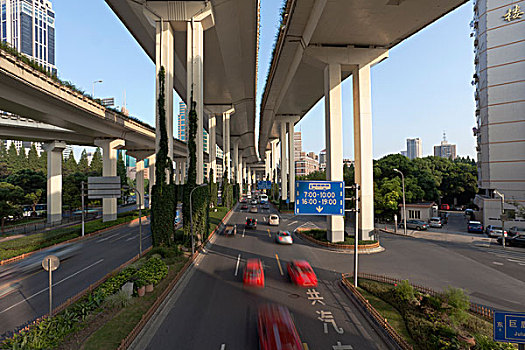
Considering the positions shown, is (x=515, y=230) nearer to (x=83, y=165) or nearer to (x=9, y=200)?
(x=9, y=200)

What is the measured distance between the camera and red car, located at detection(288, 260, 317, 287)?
650 inches

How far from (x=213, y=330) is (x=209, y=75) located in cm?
4263

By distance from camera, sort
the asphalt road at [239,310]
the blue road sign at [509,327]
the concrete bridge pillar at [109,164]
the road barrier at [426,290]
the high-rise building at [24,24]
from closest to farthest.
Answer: the blue road sign at [509,327] → the asphalt road at [239,310] → the road barrier at [426,290] → the concrete bridge pillar at [109,164] → the high-rise building at [24,24]

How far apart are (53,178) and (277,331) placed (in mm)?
49686

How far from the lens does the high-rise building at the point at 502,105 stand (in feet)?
116

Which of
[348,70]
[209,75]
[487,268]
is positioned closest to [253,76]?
[209,75]

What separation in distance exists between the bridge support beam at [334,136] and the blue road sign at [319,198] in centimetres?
971

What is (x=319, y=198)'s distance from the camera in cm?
1775

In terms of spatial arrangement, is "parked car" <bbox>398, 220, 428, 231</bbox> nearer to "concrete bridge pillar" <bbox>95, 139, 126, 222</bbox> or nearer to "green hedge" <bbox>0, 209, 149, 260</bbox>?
"green hedge" <bbox>0, 209, 149, 260</bbox>

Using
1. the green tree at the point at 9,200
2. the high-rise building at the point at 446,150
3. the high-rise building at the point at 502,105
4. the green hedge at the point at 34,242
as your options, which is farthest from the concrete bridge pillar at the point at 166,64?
the high-rise building at the point at 446,150

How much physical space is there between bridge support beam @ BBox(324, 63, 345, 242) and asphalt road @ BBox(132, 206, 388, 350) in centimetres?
498

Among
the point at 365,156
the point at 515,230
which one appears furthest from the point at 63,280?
the point at 515,230

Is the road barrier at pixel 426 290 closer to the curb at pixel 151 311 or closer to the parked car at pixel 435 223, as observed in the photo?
the curb at pixel 151 311

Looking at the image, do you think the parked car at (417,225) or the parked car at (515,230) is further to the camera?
the parked car at (417,225)
